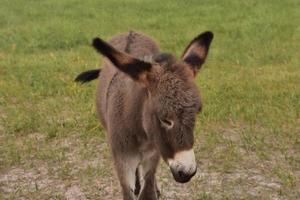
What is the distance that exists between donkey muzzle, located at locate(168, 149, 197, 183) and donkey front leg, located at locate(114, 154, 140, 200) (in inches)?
32.9

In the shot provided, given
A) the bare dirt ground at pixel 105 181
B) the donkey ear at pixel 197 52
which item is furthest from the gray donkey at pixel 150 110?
the bare dirt ground at pixel 105 181

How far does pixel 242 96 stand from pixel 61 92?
Result: 279 centimetres

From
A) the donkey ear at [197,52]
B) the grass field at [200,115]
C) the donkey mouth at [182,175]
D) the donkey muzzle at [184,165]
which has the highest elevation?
the donkey ear at [197,52]

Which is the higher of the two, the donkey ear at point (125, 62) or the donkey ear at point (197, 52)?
the donkey ear at point (125, 62)

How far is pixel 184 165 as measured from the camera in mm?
3100

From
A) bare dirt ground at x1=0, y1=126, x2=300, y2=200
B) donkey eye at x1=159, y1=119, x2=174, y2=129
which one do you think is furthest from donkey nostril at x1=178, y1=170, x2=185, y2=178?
bare dirt ground at x1=0, y1=126, x2=300, y2=200

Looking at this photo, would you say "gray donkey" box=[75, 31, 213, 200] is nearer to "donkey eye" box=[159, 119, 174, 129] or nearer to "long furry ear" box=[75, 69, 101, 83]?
"donkey eye" box=[159, 119, 174, 129]

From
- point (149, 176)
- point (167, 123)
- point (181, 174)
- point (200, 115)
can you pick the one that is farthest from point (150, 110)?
point (200, 115)

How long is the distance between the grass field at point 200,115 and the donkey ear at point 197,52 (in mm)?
1825

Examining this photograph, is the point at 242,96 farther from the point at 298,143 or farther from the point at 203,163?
the point at 203,163

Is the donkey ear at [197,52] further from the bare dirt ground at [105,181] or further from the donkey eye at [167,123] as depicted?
the bare dirt ground at [105,181]

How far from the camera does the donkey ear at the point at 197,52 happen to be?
357cm

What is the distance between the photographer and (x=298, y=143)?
19.9 ft

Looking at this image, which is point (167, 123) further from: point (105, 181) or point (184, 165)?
point (105, 181)
